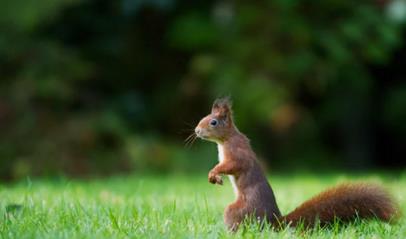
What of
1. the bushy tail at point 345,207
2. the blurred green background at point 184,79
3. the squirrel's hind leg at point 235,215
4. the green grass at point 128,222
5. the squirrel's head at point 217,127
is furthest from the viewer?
the blurred green background at point 184,79

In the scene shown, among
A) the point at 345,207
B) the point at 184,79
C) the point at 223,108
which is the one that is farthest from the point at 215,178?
the point at 184,79

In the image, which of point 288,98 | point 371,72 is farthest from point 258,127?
point 371,72

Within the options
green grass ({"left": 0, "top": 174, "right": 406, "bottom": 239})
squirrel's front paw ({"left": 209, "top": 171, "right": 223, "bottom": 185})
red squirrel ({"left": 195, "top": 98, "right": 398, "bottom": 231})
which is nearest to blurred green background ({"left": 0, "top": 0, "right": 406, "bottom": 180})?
green grass ({"left": 0, "top": 174, "right": 406, "bottom": 239})

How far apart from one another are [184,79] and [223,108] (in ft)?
28.6

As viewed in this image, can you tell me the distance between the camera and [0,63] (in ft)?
40.0

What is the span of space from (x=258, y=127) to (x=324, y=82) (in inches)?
58.9

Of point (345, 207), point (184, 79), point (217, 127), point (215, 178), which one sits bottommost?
point (345, 207)

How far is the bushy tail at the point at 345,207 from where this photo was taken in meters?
4.50

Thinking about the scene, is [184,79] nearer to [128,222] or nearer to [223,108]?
[223,108]

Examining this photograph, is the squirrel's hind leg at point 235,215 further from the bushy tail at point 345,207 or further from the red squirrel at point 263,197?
the bushy tail at point 345,207

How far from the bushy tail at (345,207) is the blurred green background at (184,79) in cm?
749

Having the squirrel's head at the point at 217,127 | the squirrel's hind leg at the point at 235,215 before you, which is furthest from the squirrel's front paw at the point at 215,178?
the squirrel's head at the point at 217,127

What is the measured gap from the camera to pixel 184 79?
13383mm

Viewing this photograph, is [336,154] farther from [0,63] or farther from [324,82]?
[0,63]
